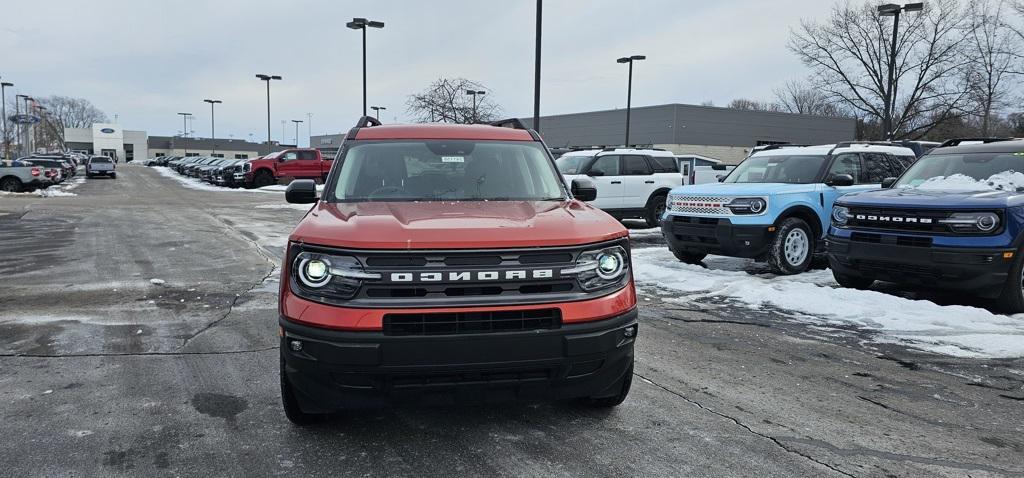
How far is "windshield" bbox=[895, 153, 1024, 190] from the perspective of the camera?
701cm

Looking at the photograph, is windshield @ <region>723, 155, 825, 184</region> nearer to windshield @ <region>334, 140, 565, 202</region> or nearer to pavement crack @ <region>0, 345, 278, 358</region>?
windshield @ <region>334, 140, 565, 202</region>

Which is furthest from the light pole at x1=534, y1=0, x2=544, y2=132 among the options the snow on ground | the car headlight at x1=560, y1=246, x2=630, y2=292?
the car headlight at x1=560, y1=246, x2=630, y2=292

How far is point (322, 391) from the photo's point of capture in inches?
125

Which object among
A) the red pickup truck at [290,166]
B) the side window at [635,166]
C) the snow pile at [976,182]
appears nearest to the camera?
the snow pile at [976,182]

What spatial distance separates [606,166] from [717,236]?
6376 mm

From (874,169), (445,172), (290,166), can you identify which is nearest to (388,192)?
(445,172)

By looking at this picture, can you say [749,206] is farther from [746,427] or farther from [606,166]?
[606,166]

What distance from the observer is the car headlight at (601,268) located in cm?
325

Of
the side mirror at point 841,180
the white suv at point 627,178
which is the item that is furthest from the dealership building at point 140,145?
the side mirror at point 841,180

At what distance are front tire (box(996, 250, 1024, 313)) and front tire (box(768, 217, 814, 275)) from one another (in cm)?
269

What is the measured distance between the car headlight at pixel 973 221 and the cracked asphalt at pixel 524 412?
1650 millimetres

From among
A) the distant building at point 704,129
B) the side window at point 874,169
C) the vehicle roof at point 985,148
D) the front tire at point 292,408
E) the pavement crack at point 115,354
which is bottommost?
the pavement crack at point 115,354

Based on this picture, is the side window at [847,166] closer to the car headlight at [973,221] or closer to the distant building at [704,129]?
the car headlight at [973,221]

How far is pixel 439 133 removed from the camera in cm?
493
